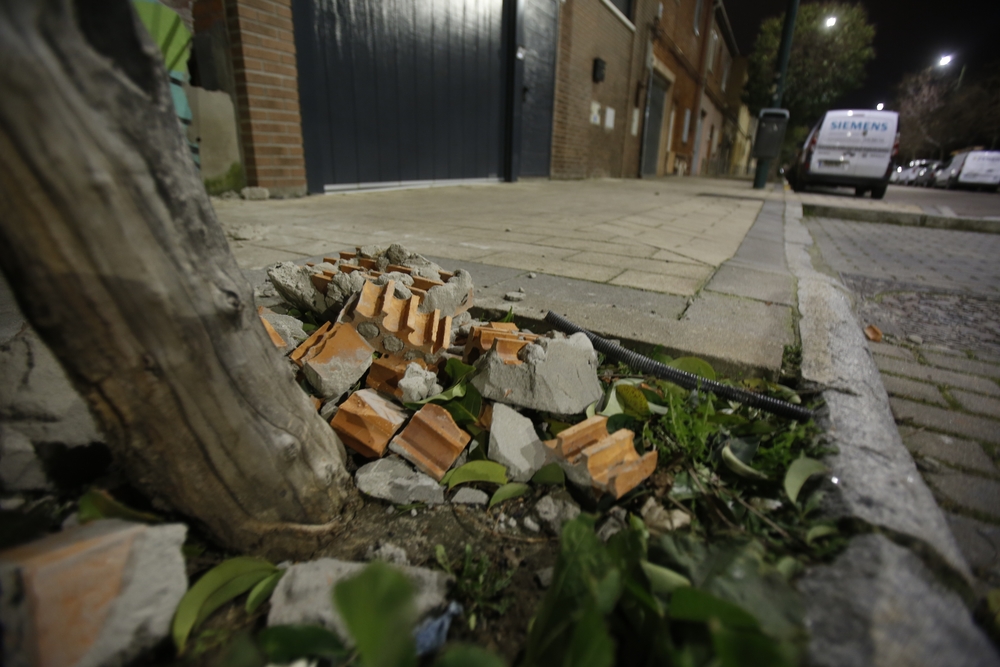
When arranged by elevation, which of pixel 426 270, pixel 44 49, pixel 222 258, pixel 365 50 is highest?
pixel 365 50

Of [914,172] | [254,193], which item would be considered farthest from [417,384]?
[914,172]

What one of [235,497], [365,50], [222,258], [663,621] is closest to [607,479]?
[663,621]

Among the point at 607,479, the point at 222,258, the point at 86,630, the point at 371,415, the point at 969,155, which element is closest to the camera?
the point at 86,630

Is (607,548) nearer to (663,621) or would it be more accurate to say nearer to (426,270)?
(663,621)

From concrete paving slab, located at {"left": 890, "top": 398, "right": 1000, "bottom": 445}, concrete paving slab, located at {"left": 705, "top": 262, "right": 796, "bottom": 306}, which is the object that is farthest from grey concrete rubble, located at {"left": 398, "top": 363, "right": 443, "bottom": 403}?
concrete paving slab, located at {"left": 705, "top": 262, "right": 796, "bottom": 306}

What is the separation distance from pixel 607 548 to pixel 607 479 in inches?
7.0

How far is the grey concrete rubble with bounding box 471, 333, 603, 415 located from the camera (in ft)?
3.94

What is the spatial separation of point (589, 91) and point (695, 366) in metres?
10.8

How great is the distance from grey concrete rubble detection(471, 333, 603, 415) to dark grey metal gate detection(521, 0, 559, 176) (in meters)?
8.06

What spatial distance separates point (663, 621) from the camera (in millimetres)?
672

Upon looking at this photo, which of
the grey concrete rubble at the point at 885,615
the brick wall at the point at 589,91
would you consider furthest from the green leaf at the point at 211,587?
the brick wall at the point at 589,91

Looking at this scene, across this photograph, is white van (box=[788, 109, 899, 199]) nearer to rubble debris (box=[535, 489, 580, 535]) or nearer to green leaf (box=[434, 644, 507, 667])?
rubble debris (box=[535, 489, 580, 535])

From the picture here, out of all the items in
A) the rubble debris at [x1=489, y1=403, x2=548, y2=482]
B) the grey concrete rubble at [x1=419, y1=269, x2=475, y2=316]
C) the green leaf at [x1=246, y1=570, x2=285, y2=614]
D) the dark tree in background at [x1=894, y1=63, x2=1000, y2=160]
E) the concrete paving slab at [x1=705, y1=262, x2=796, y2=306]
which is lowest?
the green leaf at [x1=246, y1=570, x2=285, y2=614]

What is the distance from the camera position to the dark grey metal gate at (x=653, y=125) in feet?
48.1
